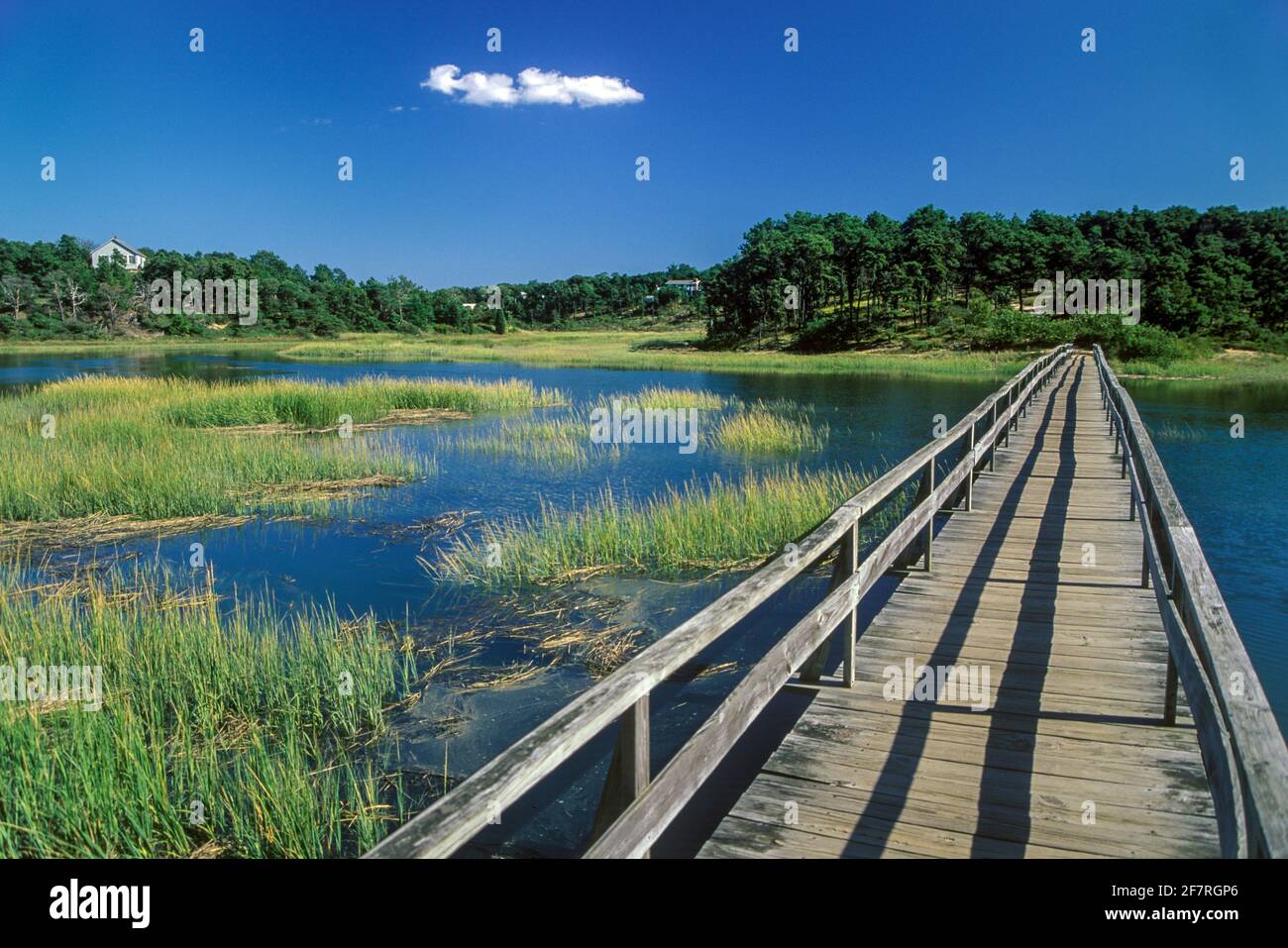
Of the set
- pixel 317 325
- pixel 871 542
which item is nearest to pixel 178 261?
pixel 317 325

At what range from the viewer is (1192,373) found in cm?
4312

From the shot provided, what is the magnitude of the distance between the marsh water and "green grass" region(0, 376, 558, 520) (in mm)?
1418

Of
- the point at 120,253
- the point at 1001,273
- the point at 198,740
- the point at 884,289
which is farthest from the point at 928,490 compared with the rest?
the point at 120,253

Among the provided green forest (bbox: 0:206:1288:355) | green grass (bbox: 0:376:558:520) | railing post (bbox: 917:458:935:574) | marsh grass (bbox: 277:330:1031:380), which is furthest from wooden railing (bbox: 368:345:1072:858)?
green forest (bbox: 0:206:1288:355)

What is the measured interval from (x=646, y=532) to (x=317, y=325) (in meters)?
94.2

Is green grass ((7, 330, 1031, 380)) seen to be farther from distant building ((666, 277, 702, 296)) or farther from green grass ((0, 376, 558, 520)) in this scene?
distant building ((666, 277, 702, 296))

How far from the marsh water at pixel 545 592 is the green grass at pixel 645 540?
47 centimetres

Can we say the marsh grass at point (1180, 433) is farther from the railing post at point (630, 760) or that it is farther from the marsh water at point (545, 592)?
the railing post at point (630, 760)

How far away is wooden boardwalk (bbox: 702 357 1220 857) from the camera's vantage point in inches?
146

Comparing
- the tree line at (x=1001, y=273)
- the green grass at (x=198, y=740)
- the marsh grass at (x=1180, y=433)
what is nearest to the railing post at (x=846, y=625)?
the green grass at (x=198, y=740)

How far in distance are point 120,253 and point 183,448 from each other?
11840 centimetres

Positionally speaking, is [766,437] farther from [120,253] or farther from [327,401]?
[120,253]

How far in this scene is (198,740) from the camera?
6.46 meters

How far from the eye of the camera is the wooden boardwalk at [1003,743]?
3.70 metres
